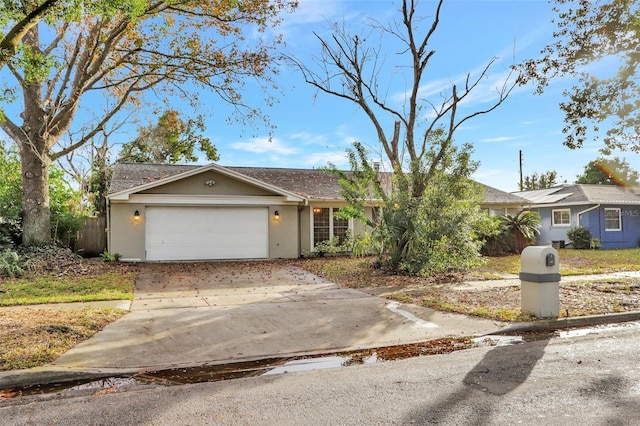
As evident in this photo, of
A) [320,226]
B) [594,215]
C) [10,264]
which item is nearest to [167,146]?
[320,226]

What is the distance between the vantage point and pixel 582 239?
21.6 m

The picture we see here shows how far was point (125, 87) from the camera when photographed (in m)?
18.6

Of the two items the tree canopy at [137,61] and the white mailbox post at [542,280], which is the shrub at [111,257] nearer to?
the tree canopy at [137,61]

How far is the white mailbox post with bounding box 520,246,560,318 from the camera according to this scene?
6.72 m

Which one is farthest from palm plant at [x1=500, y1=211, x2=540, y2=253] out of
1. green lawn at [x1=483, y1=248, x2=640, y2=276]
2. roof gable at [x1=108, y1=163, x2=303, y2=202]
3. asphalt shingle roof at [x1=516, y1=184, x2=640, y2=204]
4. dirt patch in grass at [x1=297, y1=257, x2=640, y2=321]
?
roof gable at [x1=108, y1=163, x2=303, y2=202]

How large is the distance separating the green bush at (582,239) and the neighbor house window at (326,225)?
12518 mm

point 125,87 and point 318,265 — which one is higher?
point 125,87

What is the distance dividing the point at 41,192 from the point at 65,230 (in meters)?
1.93

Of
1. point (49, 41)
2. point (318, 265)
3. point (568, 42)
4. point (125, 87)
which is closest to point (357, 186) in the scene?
point (318, 265)

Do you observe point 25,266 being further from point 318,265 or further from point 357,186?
point 357,186

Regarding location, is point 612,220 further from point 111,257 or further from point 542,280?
point 111,257

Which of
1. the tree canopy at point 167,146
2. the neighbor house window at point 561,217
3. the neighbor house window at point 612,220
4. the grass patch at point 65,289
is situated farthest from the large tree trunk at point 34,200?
the neighbor house window at point 612,220

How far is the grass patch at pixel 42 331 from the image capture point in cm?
481

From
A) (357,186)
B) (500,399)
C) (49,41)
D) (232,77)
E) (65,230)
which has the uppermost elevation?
(49,41)
